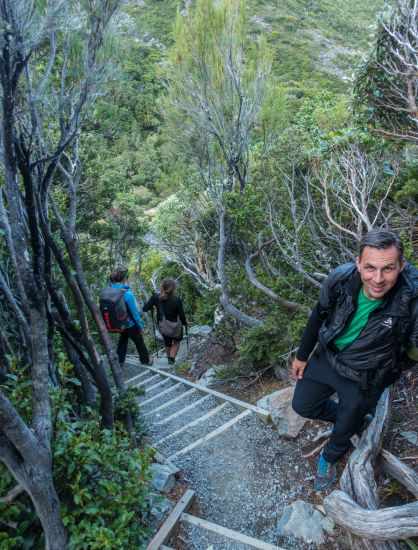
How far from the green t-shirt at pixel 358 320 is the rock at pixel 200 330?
25.0 ft

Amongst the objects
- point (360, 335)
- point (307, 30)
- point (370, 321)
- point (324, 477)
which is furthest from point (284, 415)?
A: point (307, 30)

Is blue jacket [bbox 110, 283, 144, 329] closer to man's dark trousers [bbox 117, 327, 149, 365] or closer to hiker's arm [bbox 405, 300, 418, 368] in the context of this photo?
man's dark trousers [bbox 117, 327, 149, 365]

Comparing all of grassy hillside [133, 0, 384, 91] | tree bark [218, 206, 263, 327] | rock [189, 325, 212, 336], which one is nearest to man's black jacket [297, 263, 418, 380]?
tree bark [218, 206, 263, 327]

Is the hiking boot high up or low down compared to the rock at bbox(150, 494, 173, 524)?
up

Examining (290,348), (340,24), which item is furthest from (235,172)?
(340,24)

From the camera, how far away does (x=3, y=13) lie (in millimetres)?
1798

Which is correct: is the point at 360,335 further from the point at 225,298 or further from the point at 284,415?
the point at 225,298

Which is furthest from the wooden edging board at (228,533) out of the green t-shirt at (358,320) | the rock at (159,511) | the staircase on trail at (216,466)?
the green t-shirt at (358,320)

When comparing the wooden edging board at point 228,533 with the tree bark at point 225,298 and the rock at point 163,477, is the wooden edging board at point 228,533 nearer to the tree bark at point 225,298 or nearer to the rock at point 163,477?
the rock at point 163,477

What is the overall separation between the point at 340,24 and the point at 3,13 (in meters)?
48.0

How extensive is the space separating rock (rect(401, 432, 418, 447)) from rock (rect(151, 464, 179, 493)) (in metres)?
2.08

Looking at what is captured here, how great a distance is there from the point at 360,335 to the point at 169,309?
4.54 meters

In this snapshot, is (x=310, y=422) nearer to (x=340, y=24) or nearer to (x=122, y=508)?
(x=122, y=508)

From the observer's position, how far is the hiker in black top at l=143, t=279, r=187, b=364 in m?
6.52
